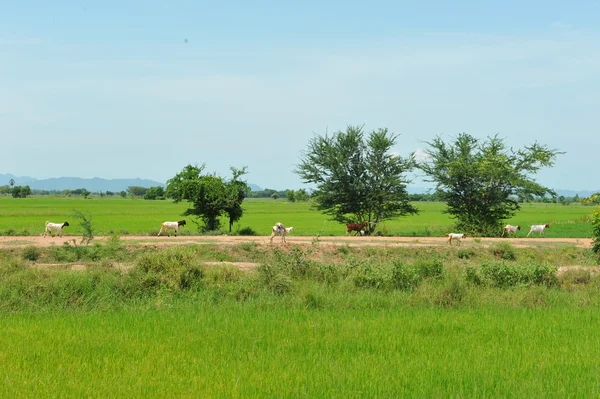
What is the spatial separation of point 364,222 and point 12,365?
907 inches

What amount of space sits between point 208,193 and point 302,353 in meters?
20.7

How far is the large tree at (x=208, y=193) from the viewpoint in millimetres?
29250

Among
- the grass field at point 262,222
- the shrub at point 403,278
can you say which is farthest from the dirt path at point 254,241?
the shrub at point 403,278

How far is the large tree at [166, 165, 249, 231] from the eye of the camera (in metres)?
29.2

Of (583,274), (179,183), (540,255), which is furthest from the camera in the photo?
(179,183)

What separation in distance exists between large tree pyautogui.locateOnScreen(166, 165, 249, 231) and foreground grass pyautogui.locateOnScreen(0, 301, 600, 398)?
55.6ft

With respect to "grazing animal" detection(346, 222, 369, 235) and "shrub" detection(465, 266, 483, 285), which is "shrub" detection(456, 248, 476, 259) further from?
"shrub" detection(465, 266, 483, 285)

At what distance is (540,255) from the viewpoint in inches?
931

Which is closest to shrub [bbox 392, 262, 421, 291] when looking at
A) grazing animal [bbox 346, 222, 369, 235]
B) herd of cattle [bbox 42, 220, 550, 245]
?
herd of cattle [bbox 42, 220, 550, 245]

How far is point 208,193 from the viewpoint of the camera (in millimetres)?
29203

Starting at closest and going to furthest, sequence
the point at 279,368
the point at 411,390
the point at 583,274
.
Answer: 1. the point at 411,390
2. the point at 279,368
3. the point at 583,274

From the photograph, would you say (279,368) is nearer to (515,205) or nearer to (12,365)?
(12,365)

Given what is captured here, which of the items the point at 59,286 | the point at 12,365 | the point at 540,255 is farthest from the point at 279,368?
the point at 540,255

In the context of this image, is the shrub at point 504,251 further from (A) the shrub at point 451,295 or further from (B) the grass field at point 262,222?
(A) the shrub at point 451,295
